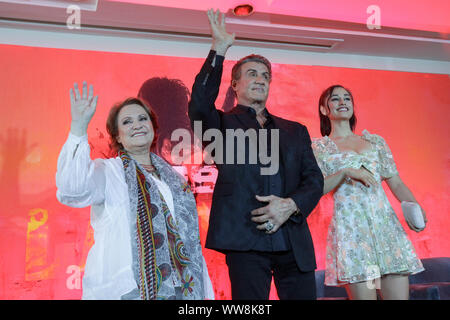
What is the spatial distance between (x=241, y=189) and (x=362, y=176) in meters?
0.90

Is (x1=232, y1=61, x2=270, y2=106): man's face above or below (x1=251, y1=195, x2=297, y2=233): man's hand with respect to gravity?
above

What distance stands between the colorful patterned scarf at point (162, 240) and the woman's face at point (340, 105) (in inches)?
52.4

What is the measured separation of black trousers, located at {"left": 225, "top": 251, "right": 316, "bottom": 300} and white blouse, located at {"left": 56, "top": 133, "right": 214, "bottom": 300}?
464mm

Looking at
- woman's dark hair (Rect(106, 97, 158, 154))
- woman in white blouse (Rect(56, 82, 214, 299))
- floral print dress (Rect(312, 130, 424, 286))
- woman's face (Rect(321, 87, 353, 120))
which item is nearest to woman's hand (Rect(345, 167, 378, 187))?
floral print dress (Rect(312, 130, 424, 286))

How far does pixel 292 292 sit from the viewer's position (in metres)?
2.05

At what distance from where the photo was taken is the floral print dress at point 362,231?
2.55 metres

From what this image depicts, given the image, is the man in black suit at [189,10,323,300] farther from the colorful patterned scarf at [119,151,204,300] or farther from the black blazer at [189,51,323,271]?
the colorful patterned scarf at [119,151,204,300]

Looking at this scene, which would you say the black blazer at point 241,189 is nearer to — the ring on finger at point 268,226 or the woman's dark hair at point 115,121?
the ring on finger at point 268,226

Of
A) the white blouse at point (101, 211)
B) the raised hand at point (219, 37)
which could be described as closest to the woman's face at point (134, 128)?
the white blouse at point (101, 211)

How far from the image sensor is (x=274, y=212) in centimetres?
202

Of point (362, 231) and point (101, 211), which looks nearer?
point (101, 211)

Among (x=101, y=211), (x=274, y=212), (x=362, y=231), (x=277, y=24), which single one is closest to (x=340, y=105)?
(x=362, y=231)

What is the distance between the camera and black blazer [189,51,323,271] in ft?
6.70

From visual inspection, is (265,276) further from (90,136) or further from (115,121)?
(90,136)
